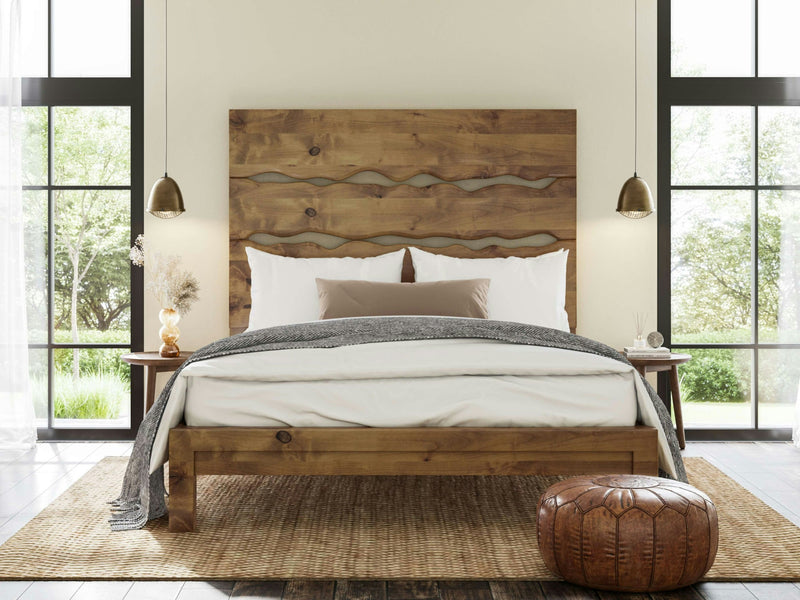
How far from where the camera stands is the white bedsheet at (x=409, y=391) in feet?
8.80

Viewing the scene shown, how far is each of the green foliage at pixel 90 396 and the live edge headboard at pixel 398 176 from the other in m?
0.80

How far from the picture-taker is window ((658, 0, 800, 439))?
452 cm

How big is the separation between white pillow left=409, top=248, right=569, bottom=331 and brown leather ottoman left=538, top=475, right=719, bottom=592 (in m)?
1.91

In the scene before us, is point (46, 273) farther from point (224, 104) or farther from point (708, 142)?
point (708, 142)

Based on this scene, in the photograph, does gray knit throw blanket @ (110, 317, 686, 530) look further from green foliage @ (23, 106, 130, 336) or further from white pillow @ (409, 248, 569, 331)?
green foliage @ (23, 106, 130, 336)

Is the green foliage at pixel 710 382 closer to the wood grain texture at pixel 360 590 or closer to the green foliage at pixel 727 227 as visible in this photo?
the green foliage at pixel 727 227

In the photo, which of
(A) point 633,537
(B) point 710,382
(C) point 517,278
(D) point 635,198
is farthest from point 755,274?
(A) point 633,537

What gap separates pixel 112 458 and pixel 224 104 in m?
2.04

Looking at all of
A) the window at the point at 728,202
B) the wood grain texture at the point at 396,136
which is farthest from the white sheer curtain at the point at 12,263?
the window at the point at 728,202

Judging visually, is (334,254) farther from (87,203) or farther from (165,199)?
(87,203)

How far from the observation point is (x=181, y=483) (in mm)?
2699

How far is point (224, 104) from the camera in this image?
179 inches

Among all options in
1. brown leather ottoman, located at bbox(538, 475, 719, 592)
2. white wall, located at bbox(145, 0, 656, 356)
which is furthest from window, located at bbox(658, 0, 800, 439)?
brown leather ottoman, located at bbox(538, 475, 719, 592)

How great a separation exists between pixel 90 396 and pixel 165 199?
4.23ft
